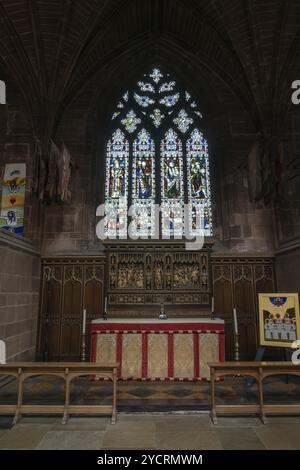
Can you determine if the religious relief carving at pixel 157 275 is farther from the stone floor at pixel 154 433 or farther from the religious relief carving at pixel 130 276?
the stone floor at pixel 154 433

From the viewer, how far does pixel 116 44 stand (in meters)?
11.2

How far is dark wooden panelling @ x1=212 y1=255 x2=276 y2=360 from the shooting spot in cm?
923

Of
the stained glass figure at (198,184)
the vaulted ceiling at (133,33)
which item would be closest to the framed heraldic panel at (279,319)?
the stained glass figure at (198,184)

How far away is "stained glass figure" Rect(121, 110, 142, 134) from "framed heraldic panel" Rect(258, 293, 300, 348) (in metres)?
7.63

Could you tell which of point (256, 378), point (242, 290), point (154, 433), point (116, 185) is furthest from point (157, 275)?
point (154, 433)

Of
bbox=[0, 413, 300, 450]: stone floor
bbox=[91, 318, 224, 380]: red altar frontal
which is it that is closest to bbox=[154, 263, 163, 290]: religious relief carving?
bbox=[91, 318, 224, 380]: red altar frontal

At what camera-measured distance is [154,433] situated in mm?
4188

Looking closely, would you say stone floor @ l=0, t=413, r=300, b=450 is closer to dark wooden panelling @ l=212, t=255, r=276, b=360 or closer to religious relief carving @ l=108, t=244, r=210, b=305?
religious relief carving @ l=108, t=244, r=210, b=305

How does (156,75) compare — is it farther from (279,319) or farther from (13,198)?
(279,319)

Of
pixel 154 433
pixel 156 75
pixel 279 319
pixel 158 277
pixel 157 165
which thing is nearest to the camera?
pixel 154 433

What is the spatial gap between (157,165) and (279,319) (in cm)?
664

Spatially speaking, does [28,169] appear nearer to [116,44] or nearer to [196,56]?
[116,44]
